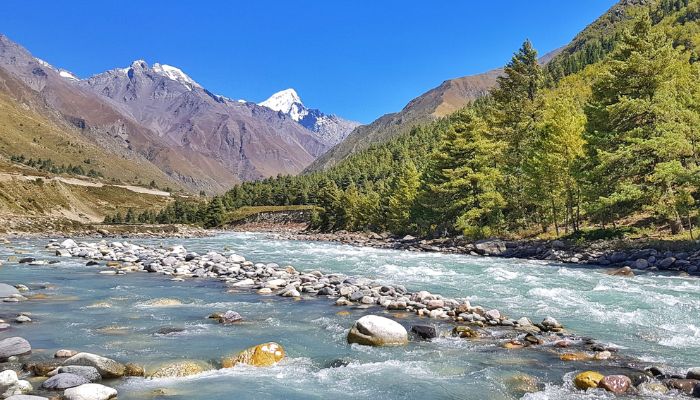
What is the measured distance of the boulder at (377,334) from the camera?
1236cm

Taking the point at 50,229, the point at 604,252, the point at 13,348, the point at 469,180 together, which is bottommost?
the point at 604,252

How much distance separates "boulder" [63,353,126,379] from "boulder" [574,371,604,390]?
9.23 meters

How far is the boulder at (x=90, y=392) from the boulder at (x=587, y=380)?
8.84 metres

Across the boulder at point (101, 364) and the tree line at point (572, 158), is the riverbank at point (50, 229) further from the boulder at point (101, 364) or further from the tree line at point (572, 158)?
the boulder at point (101, 364)

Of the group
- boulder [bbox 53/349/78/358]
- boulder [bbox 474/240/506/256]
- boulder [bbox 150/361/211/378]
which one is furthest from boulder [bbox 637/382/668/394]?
boulder [bbox 474/240/506/256]

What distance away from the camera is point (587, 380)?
9.23 meters

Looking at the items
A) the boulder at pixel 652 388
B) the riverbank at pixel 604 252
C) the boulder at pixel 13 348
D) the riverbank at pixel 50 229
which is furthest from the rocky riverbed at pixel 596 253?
the riverbank at pixel 50 229

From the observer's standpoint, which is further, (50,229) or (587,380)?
(50,229)

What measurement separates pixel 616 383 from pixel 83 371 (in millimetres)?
10447

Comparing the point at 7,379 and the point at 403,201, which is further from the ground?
the point at 403,201

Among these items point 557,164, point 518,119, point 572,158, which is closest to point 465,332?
point 557,164

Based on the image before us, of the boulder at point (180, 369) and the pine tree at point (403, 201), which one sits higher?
the pine tree at point (403, 201)

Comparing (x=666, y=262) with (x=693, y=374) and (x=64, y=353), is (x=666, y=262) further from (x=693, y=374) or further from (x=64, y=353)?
(x=64, y=353)

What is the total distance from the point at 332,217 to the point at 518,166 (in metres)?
57.0
